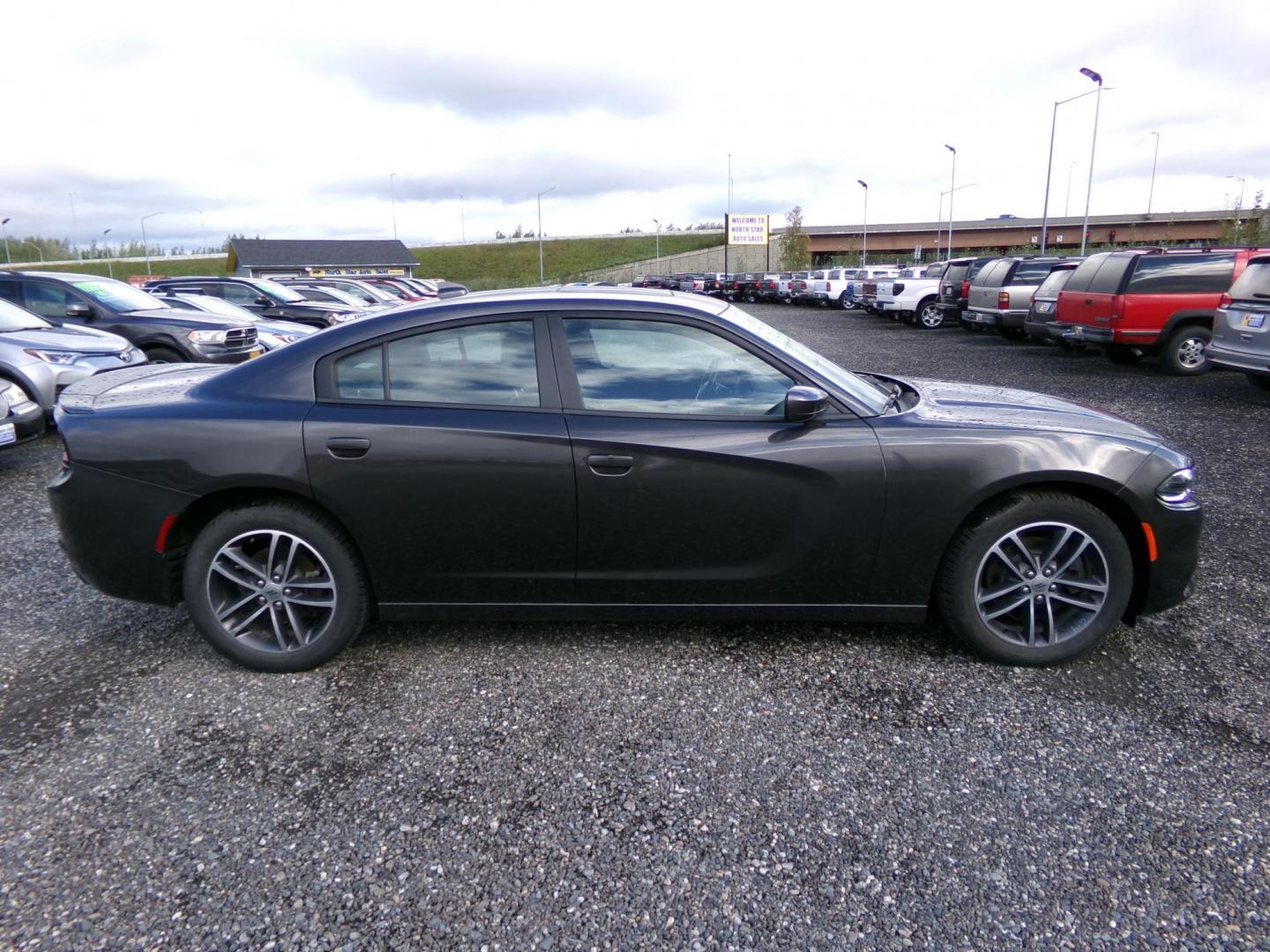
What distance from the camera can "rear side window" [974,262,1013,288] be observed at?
62.6 feet

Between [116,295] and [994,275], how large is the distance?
16460 millimetres

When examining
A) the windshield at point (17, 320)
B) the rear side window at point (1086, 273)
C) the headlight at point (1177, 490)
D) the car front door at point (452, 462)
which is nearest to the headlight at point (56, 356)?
the windshield at point (17, 320)

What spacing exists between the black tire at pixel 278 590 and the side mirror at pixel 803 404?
1841 mm

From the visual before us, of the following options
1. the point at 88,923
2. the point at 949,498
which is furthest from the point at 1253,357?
the point at 88,923

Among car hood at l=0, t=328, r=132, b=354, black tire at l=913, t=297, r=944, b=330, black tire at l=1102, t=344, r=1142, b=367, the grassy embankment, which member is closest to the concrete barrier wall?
the grassy embankment

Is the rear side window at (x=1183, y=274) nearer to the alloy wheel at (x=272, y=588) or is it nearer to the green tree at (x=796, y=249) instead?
the alloy wheel at (x=272, y=588)

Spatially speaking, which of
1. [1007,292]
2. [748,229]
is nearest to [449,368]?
[1007,292]

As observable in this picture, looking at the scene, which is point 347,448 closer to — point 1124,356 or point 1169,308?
point 1169,308

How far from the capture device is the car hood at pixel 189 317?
1149 cm

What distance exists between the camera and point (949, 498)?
11.7 feet

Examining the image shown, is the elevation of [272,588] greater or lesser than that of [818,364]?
lesser

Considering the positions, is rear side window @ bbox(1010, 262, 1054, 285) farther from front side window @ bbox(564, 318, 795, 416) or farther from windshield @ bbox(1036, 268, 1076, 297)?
front side window @ bbox(564, 318, 795, 416)

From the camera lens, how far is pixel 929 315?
24562 millimetres

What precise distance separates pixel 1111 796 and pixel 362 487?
2843mm
